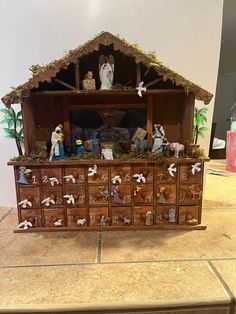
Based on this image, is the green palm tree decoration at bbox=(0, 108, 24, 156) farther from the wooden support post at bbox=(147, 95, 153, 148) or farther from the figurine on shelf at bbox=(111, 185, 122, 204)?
the wooden support post at bbox=(147, 95, 153, 148)

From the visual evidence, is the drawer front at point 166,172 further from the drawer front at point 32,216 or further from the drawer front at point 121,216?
the drawer front at point 32,216

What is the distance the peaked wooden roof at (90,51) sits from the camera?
950 mm

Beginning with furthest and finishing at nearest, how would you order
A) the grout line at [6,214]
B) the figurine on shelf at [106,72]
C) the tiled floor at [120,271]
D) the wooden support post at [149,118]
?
the grout line at [6,214], the wooden support post at [149,118], the figurine on shelf at [106,72], the tiled floor at [120,271]

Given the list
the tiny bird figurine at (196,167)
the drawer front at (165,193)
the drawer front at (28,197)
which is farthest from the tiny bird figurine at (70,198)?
the tiny bird figurine at (196,167)

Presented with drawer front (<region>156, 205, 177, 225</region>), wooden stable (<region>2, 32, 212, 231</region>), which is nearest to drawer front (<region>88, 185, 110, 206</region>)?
wooden stable (<region>2, 32, 212, 231</region>)

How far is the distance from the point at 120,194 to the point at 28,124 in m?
0.44

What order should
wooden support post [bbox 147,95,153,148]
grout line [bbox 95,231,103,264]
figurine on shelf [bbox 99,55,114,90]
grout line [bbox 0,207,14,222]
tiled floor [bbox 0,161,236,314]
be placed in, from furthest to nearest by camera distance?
grout line [bbox 0,207,14,222]
wooden support post [bbox 147,95,153,148]
figurine on shelf [bbox 99,55,114,90]
grout line [bbox 95,231,103,264]
tiled floor [bbox 0,161,236,314]

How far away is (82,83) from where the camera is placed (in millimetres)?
1035

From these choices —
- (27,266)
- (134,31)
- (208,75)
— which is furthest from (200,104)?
(27,266)

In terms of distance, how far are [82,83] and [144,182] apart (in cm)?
44

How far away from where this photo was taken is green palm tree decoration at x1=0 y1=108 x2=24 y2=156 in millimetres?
1105

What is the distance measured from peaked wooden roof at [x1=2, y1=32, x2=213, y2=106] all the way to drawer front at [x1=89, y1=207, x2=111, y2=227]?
19.8 inches

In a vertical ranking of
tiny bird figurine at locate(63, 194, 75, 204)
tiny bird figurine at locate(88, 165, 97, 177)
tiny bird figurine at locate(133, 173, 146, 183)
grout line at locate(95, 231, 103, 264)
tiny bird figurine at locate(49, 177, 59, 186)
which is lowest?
grout line at locate(95, 231, 103, 264)

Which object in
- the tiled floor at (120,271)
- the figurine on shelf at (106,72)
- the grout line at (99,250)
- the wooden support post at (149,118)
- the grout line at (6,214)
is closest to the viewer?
the tiled floor at (120,271)
